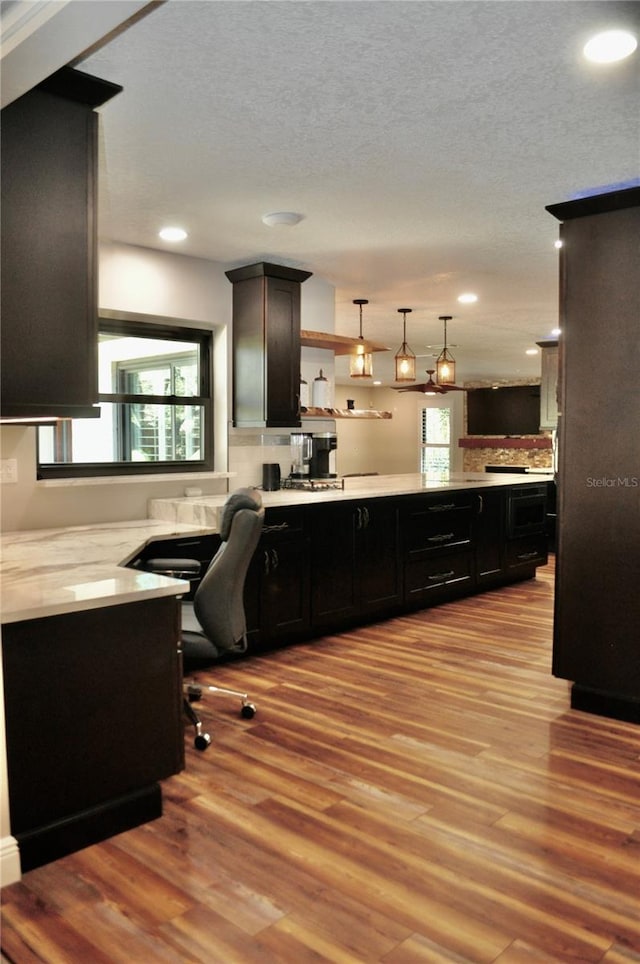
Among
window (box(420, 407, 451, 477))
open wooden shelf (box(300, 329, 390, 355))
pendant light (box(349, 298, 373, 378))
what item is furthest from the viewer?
window (box(420, 407, 451, 477))

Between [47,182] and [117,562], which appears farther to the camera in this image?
[117,562]

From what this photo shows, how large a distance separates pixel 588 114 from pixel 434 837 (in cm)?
267

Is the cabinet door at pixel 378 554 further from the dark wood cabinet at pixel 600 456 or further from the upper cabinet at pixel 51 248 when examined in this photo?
the upper cabinet at pixel 51 248

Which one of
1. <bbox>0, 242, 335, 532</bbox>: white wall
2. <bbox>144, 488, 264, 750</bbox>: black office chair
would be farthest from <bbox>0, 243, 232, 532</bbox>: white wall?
<bbox>144, 488, 264, 750</bbox>: black office chair

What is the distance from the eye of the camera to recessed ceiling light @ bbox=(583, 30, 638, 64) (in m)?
2.26

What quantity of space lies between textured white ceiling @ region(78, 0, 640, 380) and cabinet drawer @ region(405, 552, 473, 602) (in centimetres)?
223

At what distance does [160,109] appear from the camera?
9.01 feet

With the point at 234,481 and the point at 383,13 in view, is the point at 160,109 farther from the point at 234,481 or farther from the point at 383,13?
the point at 234,481

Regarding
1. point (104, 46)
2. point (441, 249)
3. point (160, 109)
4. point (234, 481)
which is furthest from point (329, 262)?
point (104, 46)

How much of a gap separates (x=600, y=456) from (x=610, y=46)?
1744 mm

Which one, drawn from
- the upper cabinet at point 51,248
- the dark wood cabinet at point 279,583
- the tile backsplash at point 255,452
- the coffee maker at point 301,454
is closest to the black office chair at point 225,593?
the upper cabinet at point 51,248

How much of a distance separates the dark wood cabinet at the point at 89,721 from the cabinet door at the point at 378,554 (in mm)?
2586
